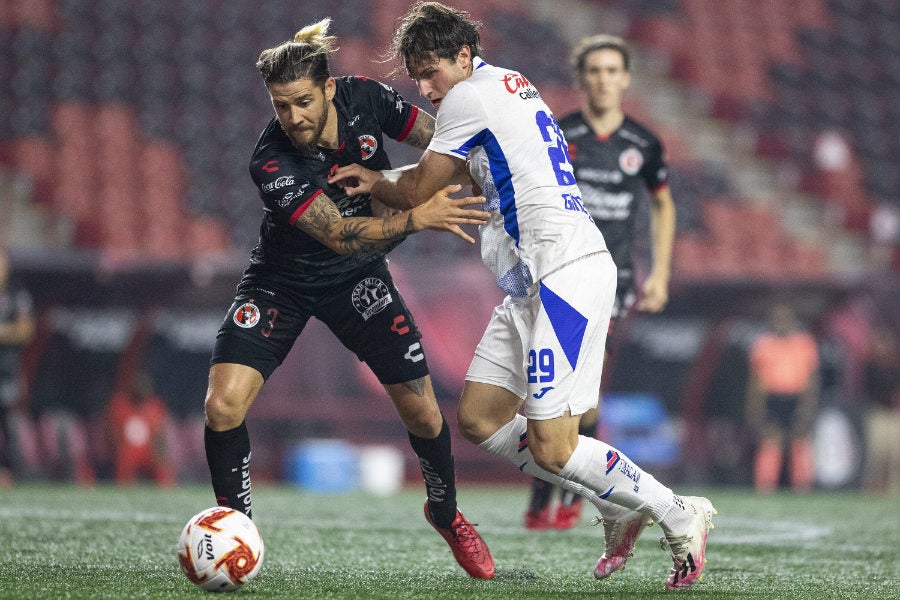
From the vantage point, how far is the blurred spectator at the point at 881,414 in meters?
12.4

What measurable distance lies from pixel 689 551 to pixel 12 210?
430 inches

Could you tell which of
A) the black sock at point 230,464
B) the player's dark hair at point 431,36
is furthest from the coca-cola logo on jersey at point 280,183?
the black sock at point 230,464

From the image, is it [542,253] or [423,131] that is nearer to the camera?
[542,253]

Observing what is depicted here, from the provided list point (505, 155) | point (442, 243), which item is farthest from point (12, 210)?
point (505, 155)

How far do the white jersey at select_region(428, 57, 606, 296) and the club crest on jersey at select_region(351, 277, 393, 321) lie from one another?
63 centimetres

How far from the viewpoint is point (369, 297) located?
5.08 meters

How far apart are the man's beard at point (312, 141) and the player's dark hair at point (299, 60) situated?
0.15m

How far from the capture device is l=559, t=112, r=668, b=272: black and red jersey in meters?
6.78

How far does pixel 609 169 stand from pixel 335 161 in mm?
2298

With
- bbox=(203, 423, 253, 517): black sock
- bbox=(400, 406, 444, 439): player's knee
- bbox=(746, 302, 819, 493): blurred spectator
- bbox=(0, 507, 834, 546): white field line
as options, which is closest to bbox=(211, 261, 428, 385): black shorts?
bbox=(400, 406, 444, 439): player's knee

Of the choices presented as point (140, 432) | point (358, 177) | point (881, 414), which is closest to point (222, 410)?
point (358, 177)

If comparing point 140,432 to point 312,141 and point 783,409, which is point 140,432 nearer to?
point 783,409

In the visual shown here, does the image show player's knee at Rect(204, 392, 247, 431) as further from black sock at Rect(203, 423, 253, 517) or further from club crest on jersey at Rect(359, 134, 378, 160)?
club crest on jersey at Rect(359, 134, 378, 160)

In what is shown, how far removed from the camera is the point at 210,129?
1532 cm
